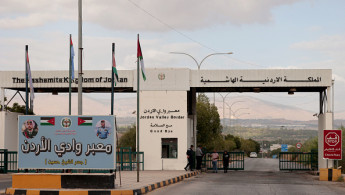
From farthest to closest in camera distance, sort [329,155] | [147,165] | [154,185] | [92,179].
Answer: [147,165] < [329,155] < [154,185] < [92,179]

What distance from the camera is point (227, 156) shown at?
37750 millimetres

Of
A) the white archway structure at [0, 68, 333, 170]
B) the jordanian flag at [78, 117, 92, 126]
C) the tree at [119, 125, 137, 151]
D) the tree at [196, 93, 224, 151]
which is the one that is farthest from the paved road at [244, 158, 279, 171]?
the tree at [119, 125, 137, 151]

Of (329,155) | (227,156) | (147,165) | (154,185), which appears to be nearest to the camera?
(154,185)

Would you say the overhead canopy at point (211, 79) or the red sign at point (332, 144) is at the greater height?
the overhead canopy at point (211, 79)

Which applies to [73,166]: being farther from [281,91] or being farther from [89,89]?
[281,91]

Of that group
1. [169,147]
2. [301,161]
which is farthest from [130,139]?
[169,147]

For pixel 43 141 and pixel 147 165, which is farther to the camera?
pixel 147 165

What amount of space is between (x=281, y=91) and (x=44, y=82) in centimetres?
1613

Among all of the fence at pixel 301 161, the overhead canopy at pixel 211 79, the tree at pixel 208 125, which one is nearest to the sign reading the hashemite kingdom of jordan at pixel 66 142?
the overhead canopy at pixel 211 79

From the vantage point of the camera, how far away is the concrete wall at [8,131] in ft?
117

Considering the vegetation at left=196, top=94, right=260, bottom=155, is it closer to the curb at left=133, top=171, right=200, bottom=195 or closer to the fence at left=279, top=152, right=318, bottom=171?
the fence at left=279, top=152, right=318, bottom=171

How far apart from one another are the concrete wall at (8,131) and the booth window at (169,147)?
980cm

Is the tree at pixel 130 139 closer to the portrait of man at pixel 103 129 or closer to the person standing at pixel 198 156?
the person standing at pixel 198 156

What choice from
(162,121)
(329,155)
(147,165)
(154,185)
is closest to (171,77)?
(162,121)
